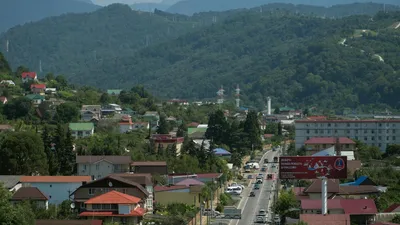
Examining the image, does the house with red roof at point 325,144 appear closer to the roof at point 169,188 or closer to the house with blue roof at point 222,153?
the house with blue roof at point 222,153

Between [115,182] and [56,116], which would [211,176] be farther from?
[56,116]

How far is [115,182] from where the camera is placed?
46.2 meters

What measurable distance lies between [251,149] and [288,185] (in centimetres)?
2190

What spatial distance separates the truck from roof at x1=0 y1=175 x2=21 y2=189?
30.4 feet

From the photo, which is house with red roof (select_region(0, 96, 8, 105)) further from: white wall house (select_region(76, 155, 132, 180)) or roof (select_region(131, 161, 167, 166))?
roof (select_region(131, 161, 167, 166))

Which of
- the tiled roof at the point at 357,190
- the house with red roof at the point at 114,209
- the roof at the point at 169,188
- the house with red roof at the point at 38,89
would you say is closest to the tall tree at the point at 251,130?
the house with red roof at the point at 38,89

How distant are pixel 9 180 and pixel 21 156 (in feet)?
12.2

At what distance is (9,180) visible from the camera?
4756 cm

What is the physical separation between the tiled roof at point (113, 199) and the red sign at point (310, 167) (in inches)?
273

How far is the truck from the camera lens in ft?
156

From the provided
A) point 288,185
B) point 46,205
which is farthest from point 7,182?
point 288,185

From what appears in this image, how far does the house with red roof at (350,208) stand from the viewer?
4309 cm

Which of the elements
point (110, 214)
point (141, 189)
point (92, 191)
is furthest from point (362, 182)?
point (110, 214)

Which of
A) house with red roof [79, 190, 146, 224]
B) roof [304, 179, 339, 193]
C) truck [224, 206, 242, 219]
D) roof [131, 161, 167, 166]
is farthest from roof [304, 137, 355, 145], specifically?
house with red roof [79, 190, 146, 224]
